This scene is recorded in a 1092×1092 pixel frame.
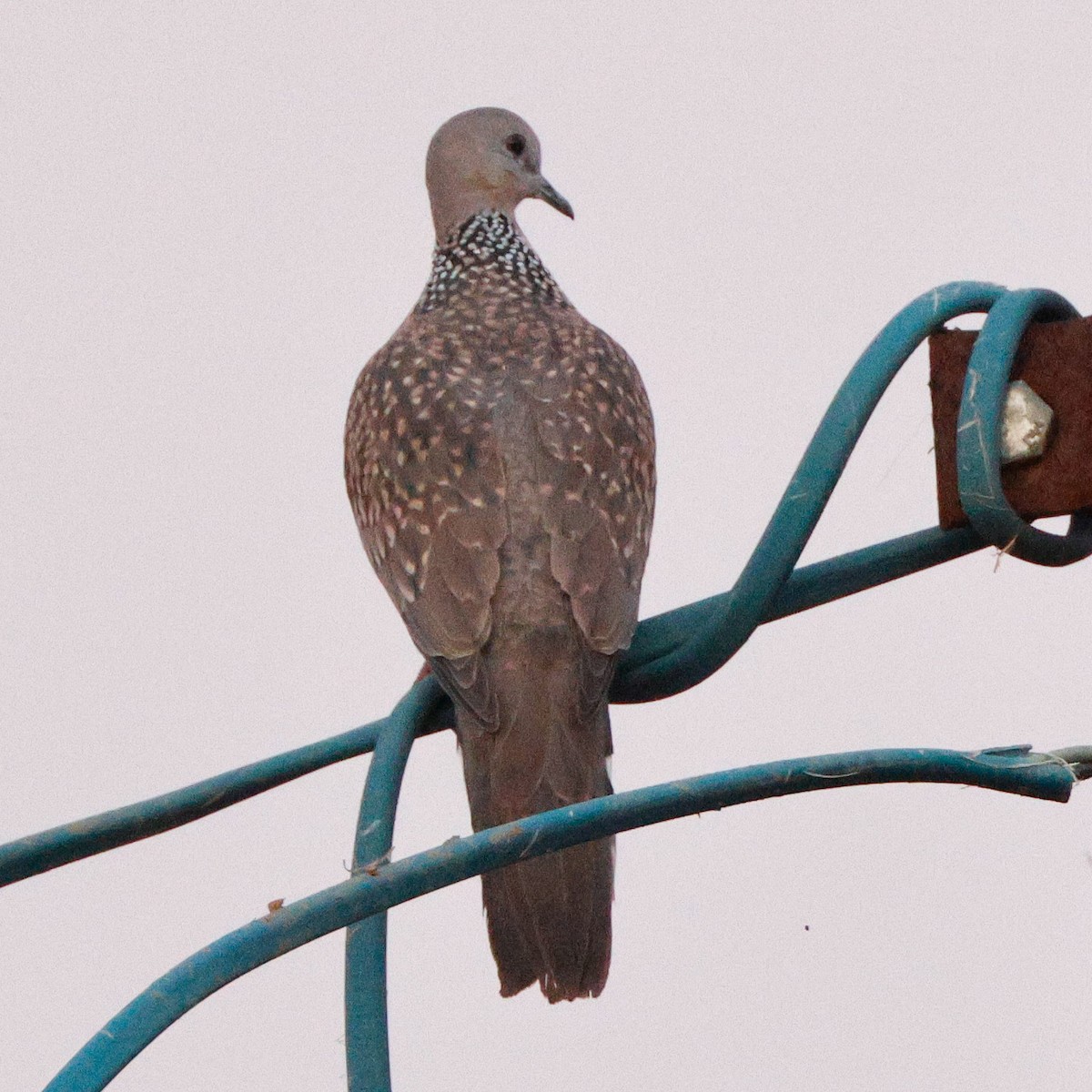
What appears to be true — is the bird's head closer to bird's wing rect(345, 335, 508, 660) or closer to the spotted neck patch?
the spotted neck patch

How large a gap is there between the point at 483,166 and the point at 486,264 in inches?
18.4

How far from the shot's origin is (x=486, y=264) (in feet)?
16.1

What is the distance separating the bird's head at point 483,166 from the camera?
5.27 m

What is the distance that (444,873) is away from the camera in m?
2.04

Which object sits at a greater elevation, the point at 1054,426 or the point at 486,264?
the point at 486,264

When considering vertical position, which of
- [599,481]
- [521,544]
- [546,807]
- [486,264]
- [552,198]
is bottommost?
[546,807]

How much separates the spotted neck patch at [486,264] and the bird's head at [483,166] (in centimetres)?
8

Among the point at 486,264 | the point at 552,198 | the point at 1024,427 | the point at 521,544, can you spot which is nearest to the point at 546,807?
the point at 521,544

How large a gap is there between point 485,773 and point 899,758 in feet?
4.46

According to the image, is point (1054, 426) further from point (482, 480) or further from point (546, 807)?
point (482, 480)

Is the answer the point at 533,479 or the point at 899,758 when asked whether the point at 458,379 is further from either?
the point at 899,758

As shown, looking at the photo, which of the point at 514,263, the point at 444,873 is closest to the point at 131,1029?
the point at 444,873

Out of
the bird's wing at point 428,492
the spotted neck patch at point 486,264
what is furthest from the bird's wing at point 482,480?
the spotted neck patch at point 486,264

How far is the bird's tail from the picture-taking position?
3.43m
